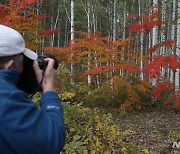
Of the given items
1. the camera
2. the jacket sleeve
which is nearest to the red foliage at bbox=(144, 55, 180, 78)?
the camera

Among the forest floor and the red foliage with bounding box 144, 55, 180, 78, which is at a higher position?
the red foliage with bounding box 144, 55, 180, 78

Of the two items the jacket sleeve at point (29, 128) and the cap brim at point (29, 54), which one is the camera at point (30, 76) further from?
the jacket sleeve at point (29, 128)

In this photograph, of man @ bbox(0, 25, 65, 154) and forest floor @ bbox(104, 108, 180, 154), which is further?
forest floor @ bbox(104, 108, 180, 154)

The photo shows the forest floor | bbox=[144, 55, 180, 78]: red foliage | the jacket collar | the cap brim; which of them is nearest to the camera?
the jacket collar

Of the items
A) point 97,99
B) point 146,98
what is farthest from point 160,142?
point 97,99

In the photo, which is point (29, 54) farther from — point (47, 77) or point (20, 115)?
point (20, 115)

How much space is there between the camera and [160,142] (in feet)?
21.0

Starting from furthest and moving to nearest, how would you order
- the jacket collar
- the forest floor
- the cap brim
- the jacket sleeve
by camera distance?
the forest floor, the cap brim, the jacket collar, the jacket sleeve

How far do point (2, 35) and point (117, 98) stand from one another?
9714mm

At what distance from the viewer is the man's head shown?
48.0 inches

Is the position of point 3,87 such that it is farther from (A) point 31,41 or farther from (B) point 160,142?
(A) point 31,41

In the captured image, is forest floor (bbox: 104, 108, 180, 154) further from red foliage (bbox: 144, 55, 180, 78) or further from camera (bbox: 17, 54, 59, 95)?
camera (bbox: 17, 54, 59, 95)

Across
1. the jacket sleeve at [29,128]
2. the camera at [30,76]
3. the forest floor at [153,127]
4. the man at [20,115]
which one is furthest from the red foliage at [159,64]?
the jacket sleeve at [29,128]

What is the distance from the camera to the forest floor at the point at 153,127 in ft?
20.5
